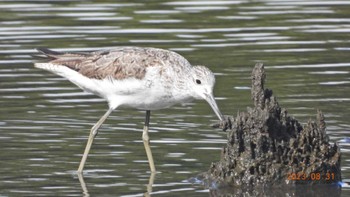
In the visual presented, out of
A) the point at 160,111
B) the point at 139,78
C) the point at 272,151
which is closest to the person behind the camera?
the point at 272,151

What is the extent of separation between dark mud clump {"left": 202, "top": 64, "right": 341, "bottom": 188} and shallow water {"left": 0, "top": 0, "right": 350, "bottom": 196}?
0.56m

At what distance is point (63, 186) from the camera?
46.0ft

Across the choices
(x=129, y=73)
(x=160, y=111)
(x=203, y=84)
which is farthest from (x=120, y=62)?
(x=160, y=111)

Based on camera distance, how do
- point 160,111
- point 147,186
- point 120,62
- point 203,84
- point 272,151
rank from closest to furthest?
point 272,151, point 147,186, point 203,84, point 120,62, point 160,111

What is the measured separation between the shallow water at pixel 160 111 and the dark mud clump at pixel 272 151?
21.9 inches

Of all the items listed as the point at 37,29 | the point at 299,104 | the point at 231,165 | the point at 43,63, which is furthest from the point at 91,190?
the point at 37,29

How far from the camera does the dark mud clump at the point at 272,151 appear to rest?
13.6 m

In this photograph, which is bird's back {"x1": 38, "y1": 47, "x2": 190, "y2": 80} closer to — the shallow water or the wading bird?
the wading bird

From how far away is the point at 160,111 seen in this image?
720 inches

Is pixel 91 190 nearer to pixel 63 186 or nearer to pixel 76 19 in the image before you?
pixel 63 186

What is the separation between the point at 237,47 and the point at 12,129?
6762mm

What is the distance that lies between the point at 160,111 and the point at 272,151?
4821 millimetres

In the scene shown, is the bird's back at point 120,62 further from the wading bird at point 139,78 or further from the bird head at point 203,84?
the bird head at point 203,84

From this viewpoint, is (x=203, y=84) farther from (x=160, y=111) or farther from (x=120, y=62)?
(x=160, y=111)
